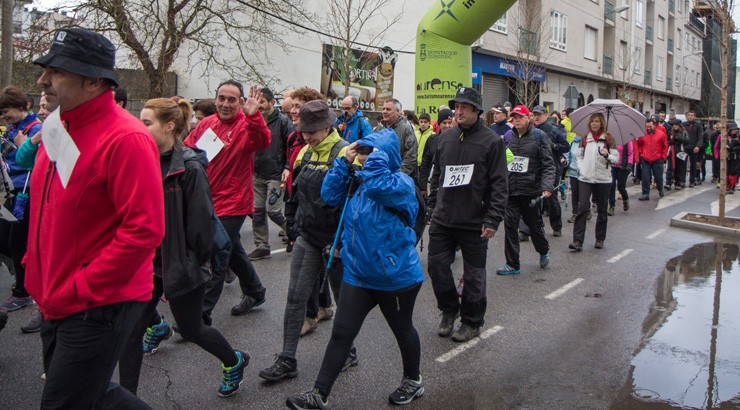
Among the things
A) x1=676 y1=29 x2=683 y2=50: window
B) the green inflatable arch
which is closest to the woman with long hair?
the green inflatable arch

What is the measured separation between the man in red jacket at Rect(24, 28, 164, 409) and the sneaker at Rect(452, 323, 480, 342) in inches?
124

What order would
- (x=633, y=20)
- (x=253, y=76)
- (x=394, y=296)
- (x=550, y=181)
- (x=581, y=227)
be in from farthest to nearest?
1. (x=633, y=20)
2. (x=253, y=76)
3. (x=581, y=227)
4. (x=550, y=181)
5. (x=394, y=296)

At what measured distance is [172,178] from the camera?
135 inches

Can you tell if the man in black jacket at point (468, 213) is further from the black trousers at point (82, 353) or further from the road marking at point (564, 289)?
Answer: the black trousers at point (82, 353)

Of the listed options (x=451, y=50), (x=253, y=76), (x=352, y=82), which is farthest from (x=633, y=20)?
(x=451, y=50)

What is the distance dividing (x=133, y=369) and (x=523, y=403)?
2319mm

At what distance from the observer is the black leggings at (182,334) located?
338 cm

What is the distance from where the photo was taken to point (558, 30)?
101 feet

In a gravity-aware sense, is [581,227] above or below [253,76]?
below

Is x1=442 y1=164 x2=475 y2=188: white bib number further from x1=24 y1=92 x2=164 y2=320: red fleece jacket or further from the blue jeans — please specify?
the blue jeans

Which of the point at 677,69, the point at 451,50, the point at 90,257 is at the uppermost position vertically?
the point at 677,69

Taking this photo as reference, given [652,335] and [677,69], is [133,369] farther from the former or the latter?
[677,69]

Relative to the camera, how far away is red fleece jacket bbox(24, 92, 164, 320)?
2.33m

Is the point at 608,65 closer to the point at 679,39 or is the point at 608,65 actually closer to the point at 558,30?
the point at 558,30
